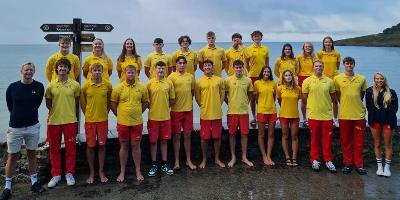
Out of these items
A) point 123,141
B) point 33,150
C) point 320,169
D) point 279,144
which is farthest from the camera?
point 279,144

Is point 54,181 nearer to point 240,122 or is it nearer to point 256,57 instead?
point 240,122

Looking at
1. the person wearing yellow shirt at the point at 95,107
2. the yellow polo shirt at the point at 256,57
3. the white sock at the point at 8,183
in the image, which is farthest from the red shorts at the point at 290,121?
the white sock at the point at 8,183

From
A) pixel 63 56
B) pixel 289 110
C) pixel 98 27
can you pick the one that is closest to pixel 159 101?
pixel 63 56

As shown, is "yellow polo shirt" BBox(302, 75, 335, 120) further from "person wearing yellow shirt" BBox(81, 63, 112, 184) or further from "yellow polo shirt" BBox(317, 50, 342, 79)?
"person wearing yellow shirt" BBox(81, 63, 112, 184)

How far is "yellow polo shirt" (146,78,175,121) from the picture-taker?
636 cm

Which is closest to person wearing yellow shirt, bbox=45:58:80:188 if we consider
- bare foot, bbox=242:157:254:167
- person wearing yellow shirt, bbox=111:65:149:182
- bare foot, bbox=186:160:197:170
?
person wearing yellow shirt, bbox=111:65:149:182

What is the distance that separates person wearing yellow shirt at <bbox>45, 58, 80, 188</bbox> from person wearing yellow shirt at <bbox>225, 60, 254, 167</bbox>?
2529 millimetres

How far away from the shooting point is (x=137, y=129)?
243 inches

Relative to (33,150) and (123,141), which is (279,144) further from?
(33,150)

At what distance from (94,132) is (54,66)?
1.35 metres

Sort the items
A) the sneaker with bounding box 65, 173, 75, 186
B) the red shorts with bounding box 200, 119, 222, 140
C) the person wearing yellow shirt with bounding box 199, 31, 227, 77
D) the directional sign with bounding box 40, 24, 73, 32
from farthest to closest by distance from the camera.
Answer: the person wearing yellow shirt with bounding box 199, 31, 227, 77
the directional sign with bounding box 40, 24, 73, 32
the red shorts with bounding box 200, 119, 222, 140
the sneaker with bounding box 65, 173, 75, 186

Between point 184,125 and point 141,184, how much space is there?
1257 millimetres

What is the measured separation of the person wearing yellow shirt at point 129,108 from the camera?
6086mm

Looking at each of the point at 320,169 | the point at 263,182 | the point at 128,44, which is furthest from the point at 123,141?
the point at 320,169
